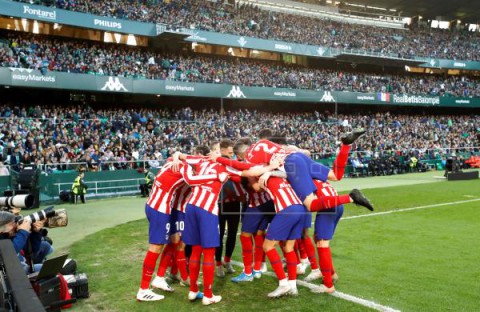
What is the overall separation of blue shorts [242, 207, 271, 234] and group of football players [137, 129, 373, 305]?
0.6 inches

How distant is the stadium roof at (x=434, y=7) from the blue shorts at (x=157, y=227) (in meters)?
49.5

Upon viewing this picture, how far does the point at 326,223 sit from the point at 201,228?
1.76 metres

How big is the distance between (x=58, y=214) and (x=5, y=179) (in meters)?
13.4

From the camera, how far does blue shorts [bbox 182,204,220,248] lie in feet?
17.9

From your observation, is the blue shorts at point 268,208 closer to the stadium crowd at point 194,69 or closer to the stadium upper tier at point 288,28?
the stadium crowd at point 194,69

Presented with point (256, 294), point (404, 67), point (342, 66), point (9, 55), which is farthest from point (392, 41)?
point (256, 294)

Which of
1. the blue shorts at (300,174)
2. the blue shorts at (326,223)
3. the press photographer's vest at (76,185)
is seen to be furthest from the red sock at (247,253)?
the press photographer's vest at (76,185)

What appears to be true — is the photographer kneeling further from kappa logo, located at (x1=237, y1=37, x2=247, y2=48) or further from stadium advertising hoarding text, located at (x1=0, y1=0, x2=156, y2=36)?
kappa logo, located at (x1=237, y1=37, x2=247, y2=48)

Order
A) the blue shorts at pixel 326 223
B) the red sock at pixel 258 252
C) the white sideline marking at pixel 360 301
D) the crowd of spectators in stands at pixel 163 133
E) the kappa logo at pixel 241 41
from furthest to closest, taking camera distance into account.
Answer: the kappa logo at pixel 241 41
the crowd of spectators in stands at pixel 163 133
the red sock at pixel 258 252
the blue shorts at pixel 326 223
the white sideline marking at pixel 360 301

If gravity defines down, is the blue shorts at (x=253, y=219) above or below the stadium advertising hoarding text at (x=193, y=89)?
below

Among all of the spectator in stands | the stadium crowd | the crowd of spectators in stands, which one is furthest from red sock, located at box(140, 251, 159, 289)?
the stadium crowd

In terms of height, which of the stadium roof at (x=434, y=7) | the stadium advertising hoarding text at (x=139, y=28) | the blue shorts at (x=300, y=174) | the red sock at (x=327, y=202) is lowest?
the red sock at (x=327, y=202)

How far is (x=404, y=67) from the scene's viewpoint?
49906 millimetres

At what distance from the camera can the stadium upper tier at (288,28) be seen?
3228 centimetres
